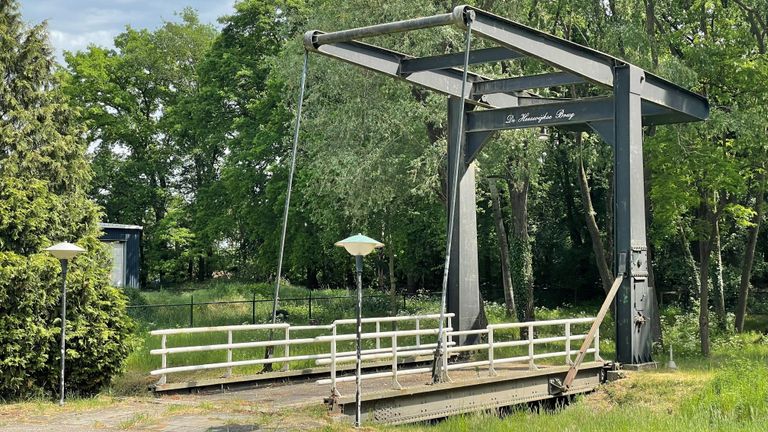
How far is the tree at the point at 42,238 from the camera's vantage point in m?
13.6

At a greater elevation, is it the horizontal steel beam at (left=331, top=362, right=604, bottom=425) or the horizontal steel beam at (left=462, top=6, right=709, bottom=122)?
the horizontal steel beam at (left=462, top=6, right=709, bottom=122)

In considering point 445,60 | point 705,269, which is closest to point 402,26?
point 445,60

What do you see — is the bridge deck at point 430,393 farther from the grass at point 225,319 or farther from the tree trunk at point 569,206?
the tree trunk at point 569,206

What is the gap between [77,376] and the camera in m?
14.1

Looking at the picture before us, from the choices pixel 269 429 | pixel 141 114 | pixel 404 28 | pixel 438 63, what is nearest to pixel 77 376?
pixel 269 429

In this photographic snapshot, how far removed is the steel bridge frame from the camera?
16.1 meters

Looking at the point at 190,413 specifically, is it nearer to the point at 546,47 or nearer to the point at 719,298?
the point at 546,47

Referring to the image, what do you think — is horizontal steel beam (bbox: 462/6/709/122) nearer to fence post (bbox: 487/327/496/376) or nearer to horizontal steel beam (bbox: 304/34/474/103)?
horizontal steel beam (bbox: 304/34/474/103)

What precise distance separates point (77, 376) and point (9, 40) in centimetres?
608

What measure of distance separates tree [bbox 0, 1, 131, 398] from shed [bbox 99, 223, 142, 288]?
1833 centimetres

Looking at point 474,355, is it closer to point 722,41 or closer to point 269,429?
point 269,429

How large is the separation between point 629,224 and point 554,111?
Result: 2805 mm

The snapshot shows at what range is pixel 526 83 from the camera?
59.8 ft

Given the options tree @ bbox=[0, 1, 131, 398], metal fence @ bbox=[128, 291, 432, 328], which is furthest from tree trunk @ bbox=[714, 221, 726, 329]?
tree @ bbox=[0, 1, 131, 398]
